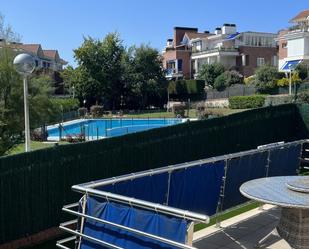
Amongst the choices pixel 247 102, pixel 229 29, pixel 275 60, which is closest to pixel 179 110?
pixel 247 102

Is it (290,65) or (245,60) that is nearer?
(290,65)

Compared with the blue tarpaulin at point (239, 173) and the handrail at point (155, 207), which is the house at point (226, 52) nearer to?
the blue tarpaulin at point (239, 173)

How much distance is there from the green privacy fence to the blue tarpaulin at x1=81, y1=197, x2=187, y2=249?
2906 millimetres

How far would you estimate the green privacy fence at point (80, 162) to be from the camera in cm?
761

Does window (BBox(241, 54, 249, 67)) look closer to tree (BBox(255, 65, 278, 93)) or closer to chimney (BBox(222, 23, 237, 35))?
chimney (BBox(222, 23, 237, 35))

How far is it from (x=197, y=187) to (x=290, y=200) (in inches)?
71.8

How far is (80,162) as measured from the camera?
880 cm

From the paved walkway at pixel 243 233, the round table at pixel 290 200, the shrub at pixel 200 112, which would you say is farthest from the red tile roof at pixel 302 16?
the round table at pixel 290 200

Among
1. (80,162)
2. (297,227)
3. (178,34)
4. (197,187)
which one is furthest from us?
(178,34)

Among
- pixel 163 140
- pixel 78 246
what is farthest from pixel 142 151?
pixel 78 246

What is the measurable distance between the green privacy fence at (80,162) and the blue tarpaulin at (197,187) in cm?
246

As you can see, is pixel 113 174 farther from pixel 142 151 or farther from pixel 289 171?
pixel 289 171

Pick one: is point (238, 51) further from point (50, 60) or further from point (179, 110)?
point (50, 60)

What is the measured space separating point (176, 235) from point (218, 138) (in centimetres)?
988
